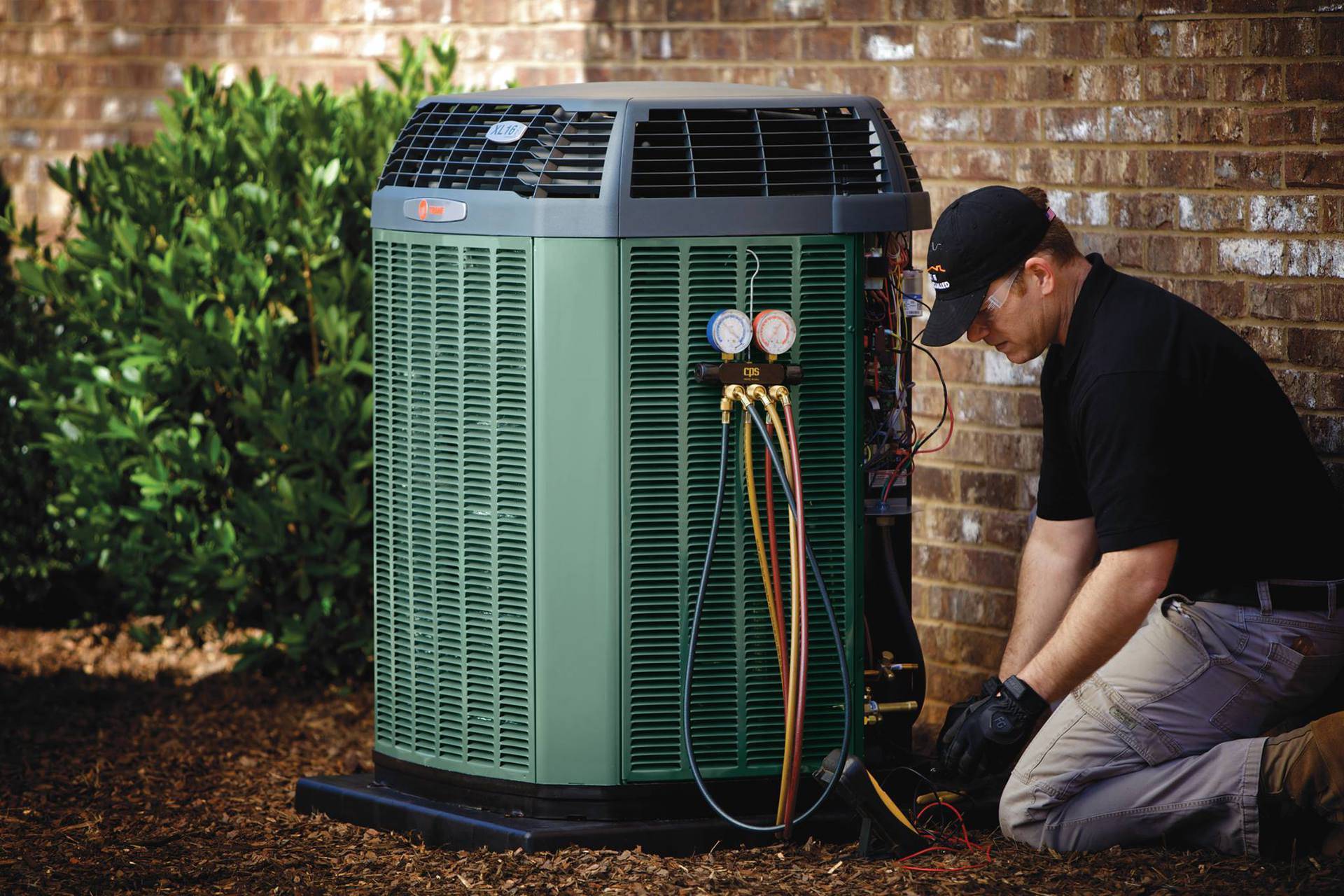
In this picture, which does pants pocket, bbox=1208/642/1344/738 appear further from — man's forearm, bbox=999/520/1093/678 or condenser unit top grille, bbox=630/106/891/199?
condenser unit top grille, bbox=630/106/891/199

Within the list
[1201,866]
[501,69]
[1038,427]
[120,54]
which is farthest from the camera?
[120,54]

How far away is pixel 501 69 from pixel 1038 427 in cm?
251

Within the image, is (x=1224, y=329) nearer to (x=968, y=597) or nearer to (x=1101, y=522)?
(x=1101, y=522)

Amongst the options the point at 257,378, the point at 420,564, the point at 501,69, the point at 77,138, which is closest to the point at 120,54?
the point at 77,138

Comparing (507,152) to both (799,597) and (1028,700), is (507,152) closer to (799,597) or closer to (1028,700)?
(799,597)

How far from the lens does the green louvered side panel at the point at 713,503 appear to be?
12.4 ft

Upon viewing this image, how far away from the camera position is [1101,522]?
11.9ft

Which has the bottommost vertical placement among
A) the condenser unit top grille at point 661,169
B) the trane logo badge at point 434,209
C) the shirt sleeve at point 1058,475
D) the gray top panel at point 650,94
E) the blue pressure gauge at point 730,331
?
the shirt sleeve at point 1058,475

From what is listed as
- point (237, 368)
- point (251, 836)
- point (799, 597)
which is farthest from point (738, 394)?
point (237, 368)

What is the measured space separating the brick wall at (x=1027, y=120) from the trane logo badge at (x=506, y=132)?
63.9 inches

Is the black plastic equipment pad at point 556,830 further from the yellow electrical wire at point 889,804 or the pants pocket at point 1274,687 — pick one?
the pants pocket at point 1274,687

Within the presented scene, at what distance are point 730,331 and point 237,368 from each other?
2198mm

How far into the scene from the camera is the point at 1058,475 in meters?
4.13

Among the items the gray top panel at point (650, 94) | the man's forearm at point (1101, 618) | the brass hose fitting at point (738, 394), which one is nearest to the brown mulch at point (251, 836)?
the man's forearm at point (1101, 618)
